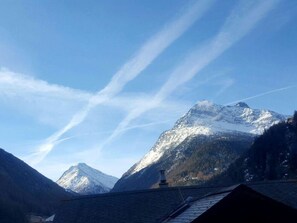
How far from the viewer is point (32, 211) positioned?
169m

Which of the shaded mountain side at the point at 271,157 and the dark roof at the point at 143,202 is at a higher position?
the shaded mountain side at the point at 271,157

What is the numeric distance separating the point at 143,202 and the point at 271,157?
4497 inches

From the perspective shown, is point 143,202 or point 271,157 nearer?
point 143,202

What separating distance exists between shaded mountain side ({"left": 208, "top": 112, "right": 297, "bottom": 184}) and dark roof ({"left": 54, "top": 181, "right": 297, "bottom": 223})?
96.9 meters

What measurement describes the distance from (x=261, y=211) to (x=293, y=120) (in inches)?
5355

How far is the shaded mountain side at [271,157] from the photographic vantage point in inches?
4990

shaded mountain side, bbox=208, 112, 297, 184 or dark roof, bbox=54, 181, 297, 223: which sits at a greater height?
shaded mountain side, bbox=208, 112, 297, 184

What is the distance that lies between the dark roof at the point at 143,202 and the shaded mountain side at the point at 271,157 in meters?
96.9

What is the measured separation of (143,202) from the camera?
26641 mm

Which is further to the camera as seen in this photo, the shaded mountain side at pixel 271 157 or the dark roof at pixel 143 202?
the shaded mountain side at pixel 271 157

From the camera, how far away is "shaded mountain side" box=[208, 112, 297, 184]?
4990 inches

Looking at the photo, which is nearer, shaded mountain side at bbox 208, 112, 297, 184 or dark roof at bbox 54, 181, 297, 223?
dark roof at bbox 54, 181, 297, 223

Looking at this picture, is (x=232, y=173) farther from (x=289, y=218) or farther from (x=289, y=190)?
(x=289, y=218)

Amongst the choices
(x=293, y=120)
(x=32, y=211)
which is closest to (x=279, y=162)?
(x=293, y=120)
